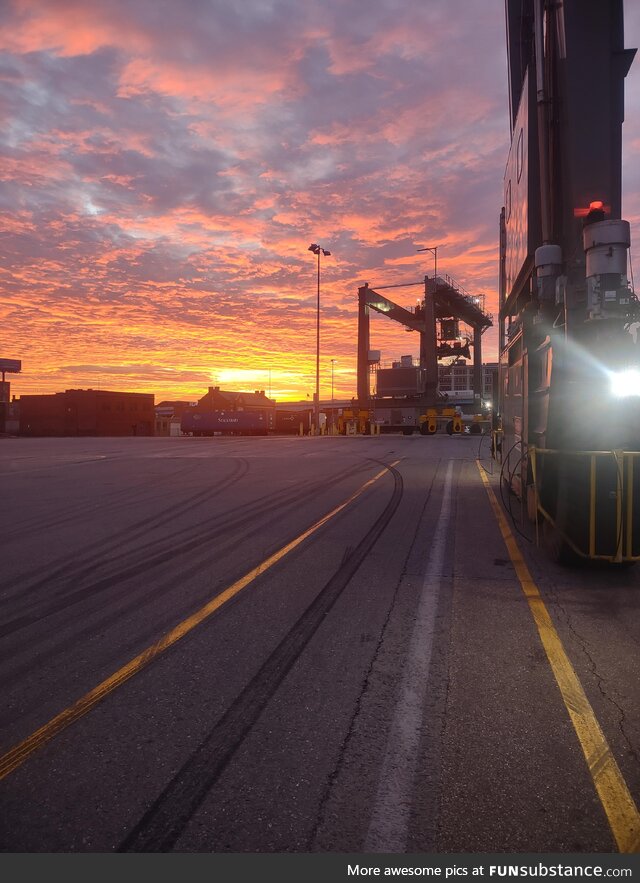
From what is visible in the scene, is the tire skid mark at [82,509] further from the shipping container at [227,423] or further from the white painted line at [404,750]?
the shipping container at [227,423]

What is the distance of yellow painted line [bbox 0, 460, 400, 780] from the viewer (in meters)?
2.79

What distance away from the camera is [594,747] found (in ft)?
9.12

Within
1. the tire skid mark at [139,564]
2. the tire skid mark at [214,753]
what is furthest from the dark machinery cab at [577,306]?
the tire skid mark at [139,564]

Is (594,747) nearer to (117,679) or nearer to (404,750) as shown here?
(404,750)

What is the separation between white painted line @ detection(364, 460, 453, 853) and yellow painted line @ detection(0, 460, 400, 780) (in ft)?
5.66

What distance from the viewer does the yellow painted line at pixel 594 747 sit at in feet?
7.40

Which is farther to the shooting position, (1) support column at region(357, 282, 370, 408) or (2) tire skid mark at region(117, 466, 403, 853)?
(1) support column at region(357, 282, 370, 408)

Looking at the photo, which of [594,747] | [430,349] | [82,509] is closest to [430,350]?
[430,349]

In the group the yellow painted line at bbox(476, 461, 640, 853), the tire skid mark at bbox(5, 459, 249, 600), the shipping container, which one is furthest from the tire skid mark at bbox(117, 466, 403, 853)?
the shipping container

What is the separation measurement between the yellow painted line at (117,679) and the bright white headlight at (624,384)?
4.12 m

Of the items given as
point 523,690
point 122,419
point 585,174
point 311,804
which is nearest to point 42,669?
point 311,804

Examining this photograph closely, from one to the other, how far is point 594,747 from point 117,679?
2782mm

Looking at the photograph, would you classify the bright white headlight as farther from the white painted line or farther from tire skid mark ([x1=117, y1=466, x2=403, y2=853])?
tire skid mark ([x1=117, y1=466, x2=403, y2=853])

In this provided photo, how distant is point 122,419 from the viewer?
80.4 meters
